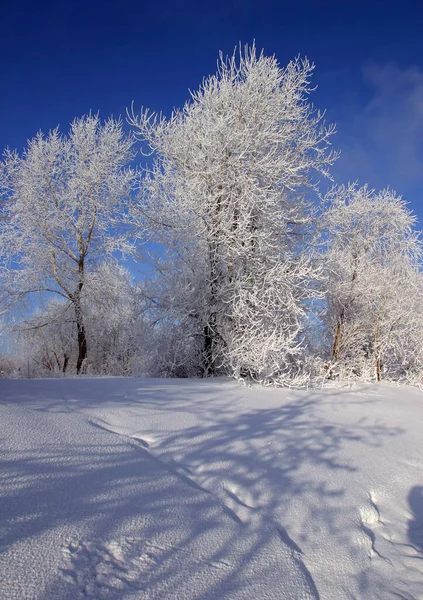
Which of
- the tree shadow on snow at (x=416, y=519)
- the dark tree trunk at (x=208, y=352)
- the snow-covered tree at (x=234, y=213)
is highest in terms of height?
the snow-covered tree at (x=234, y=213)

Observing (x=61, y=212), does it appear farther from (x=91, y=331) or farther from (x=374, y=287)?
(x=374, y=287)

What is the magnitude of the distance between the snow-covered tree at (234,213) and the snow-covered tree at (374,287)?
315cm

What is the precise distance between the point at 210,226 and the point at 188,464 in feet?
18.5

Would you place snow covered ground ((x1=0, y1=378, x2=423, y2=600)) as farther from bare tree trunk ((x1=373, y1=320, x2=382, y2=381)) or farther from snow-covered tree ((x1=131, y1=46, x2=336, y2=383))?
bare tree trunk ((x1=373, y1=320, x2=382, y2=381))

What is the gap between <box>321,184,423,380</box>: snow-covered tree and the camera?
413 inches

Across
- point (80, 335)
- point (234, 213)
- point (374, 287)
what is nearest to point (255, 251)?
point (234, 213)

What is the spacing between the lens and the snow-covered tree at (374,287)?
10484 millimetres

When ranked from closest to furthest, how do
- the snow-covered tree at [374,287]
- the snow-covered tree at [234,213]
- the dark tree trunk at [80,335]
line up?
the snow-covered tree at [234,213] → the snow-covered tree at [374,287] → the dark tree trunk at [80,335]

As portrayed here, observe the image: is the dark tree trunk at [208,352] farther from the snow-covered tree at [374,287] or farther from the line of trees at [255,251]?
the snow-covered tree at [374,287]

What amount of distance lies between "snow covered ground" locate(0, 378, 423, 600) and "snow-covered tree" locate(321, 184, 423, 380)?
24.9 feet

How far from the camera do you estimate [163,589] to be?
50.7 inches

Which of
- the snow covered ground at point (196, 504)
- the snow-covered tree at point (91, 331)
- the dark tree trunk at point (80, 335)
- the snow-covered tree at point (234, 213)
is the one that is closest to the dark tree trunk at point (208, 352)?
the snow-covered tree at point (234, 213)

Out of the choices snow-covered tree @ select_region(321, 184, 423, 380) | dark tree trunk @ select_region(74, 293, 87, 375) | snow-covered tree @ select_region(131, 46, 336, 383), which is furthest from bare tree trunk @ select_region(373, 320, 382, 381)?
dark tree trunk @ select_region(74, 293, 87, 375)

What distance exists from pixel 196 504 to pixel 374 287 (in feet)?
31.9
